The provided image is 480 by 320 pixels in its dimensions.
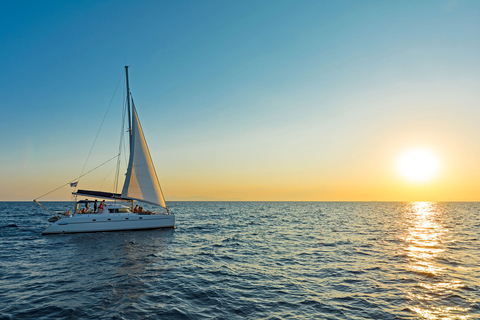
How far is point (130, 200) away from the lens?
3017 centimetres

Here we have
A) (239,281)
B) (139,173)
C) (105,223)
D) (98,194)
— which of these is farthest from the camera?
(139,173)

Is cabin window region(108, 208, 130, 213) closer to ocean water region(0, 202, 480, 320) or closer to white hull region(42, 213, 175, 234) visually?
white hull region(42, 213, 175, 234)

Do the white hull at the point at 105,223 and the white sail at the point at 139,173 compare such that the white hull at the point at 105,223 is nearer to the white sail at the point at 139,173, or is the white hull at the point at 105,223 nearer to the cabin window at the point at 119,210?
the cabin window at the point at 119,210

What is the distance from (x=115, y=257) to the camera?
59.4 ft

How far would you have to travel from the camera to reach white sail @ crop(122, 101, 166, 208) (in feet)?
97.5

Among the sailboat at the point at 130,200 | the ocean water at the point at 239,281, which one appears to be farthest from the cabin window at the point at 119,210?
the ocean water at the point at 239,281

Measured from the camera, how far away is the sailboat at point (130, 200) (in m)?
27.7

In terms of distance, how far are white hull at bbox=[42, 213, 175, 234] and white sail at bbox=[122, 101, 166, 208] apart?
6.47 ft

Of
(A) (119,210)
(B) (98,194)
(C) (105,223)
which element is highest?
(B) (98,194)

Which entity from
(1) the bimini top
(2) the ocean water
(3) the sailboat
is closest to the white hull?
(3) the sailboat

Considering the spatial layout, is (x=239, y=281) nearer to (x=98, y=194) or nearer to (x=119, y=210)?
(x=119, y=210)

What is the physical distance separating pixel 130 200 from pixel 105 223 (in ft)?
11.1

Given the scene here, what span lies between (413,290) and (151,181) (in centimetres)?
2580

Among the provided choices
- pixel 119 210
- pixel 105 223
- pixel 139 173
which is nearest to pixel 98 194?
pixel 119 210
